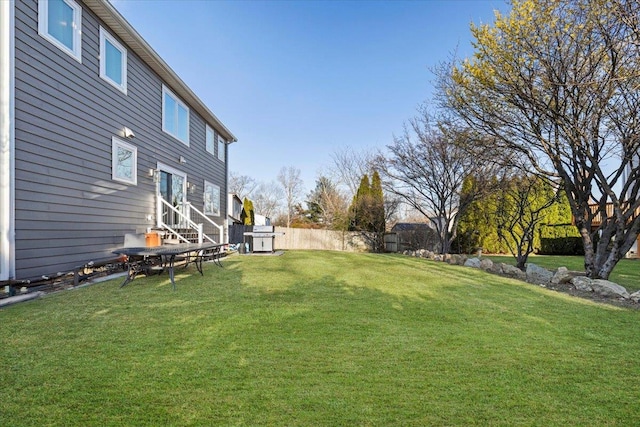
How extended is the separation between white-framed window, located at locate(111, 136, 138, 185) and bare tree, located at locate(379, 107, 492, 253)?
9782 mm

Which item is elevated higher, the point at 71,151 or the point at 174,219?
the point at 71,151

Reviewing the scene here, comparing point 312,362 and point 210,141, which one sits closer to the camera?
point 312,362

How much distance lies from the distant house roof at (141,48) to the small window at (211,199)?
2843 mm

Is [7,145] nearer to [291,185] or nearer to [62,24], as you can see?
[62,24]

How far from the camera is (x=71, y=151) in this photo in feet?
18.9

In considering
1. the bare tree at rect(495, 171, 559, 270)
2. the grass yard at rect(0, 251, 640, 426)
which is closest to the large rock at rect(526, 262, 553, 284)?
the bare tree at rect(495, 171, 559, 270)

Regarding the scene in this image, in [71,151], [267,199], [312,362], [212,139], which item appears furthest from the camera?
[267,199]

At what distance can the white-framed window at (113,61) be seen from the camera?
6.64 meters

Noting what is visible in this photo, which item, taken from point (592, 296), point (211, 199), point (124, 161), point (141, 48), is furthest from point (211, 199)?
point (592, 296)

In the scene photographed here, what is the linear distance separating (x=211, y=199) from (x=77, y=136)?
7.28m

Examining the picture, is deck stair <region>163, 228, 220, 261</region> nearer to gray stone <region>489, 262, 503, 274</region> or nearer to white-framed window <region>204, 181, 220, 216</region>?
white-framed window <region>204, 181, 220, 216</region>

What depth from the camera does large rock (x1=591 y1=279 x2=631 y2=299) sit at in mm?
5008

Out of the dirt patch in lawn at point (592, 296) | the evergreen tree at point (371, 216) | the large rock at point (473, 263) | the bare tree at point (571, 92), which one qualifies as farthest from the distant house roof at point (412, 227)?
the dirt patch in lawn at point (592, 296)

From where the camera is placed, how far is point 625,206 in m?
6.62
